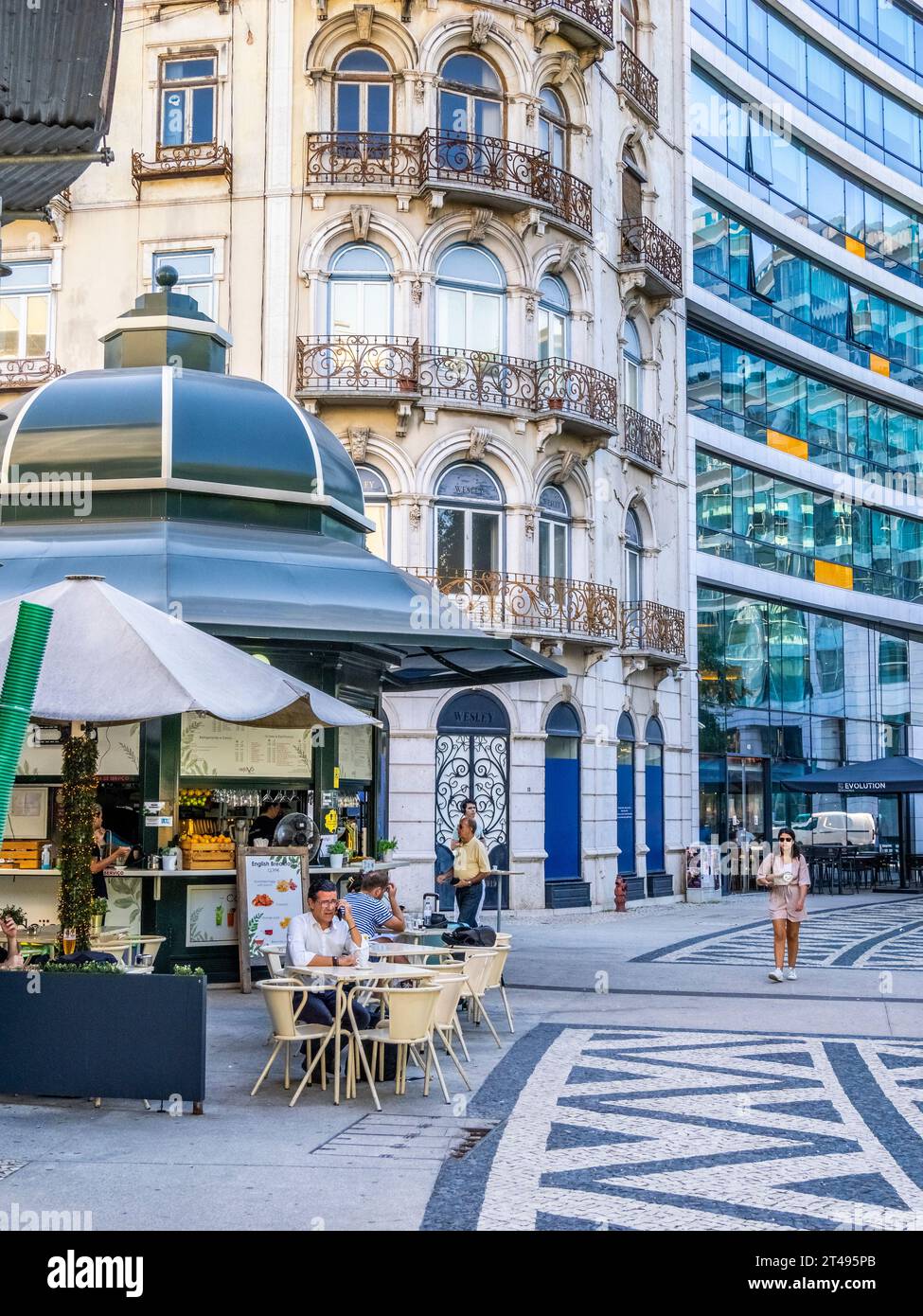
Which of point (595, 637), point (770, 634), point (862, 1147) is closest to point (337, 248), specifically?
point (595, 637)

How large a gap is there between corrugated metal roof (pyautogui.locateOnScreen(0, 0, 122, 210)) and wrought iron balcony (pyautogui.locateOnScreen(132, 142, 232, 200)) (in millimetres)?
22135

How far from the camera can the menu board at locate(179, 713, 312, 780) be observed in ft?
49.8

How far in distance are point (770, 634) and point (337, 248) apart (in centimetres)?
1589

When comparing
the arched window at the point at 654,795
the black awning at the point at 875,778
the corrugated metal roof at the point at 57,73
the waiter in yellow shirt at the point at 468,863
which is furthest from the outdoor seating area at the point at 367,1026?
the black awning at the point at 875,778

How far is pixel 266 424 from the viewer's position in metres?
16.9

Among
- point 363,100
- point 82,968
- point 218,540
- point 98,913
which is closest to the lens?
point 82,968

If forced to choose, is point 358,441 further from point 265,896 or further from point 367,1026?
point 367,1026

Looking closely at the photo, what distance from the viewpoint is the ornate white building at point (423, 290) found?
2623 centimetres

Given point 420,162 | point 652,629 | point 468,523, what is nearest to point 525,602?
point 468,523

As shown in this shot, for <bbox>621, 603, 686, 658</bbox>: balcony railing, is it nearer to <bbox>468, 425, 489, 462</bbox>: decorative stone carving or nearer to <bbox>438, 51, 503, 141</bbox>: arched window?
<bbox>468, 425, 489, 462</bbox>: decorative stone carving

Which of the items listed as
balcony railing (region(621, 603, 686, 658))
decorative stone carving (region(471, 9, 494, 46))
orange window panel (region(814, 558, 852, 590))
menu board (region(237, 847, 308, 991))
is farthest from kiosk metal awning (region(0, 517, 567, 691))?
orange window panel (region(814, 558, 852, 590))

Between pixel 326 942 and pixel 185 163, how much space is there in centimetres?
1971

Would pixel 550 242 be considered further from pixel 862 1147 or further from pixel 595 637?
pixel 862 1147

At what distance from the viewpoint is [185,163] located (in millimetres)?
26797
